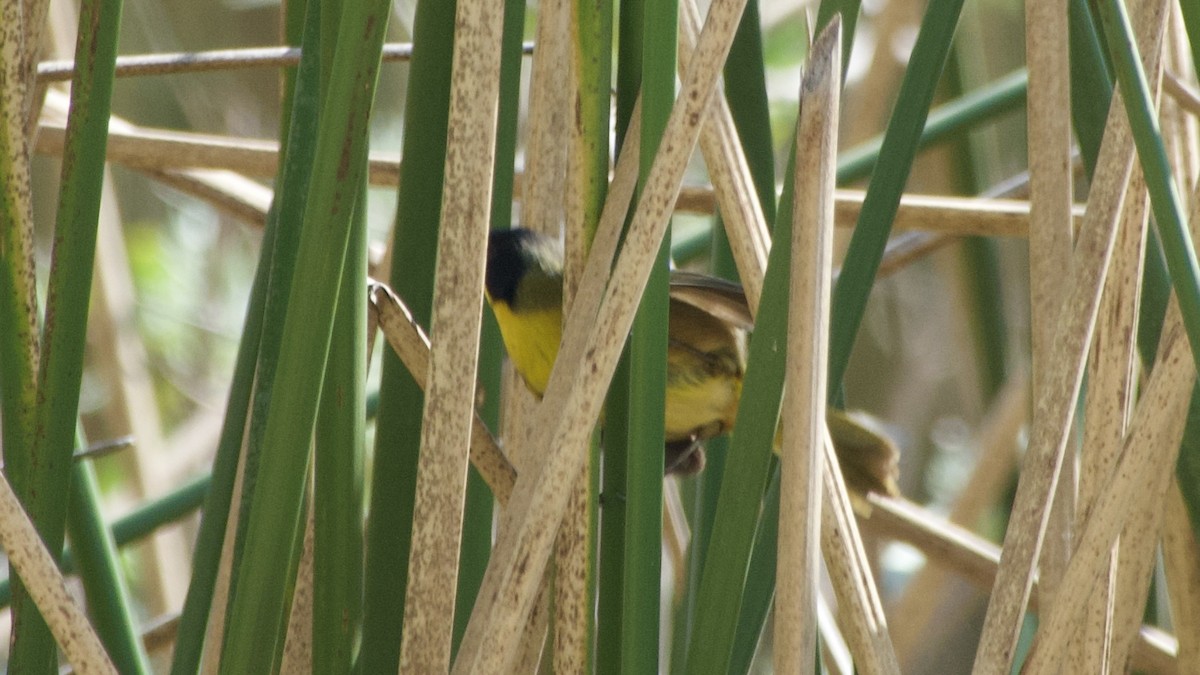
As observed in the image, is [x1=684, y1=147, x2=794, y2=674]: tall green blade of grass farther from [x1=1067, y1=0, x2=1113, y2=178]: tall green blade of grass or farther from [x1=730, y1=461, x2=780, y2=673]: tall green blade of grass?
[x1=1067, y1=0, x2=1113, y2=178]: tall green blade of grass

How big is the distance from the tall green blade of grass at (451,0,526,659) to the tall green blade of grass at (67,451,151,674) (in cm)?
25

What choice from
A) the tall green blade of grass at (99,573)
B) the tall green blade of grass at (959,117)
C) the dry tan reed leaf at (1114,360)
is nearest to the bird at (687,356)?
the tall green blade of grass at (959,117)

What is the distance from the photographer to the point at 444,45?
92cm

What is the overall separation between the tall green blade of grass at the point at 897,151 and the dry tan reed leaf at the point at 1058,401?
136 mm

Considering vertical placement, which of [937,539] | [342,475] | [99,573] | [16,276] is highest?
[16,276]

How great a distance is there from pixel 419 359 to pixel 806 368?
0.34m

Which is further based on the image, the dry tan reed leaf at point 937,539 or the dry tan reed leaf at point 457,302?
the dry tan reed leaf at point 937,539

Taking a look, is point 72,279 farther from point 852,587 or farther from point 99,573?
point 852,587

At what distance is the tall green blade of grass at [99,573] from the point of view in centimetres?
99

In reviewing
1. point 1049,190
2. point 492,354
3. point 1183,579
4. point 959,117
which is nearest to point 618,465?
point 492,354

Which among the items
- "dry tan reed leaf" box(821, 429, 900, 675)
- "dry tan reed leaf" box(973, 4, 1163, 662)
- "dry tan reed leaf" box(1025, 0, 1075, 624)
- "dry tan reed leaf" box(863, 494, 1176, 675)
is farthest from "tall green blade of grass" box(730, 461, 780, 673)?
"dry tan reed leaf" box(863, 494, 1176, 675)

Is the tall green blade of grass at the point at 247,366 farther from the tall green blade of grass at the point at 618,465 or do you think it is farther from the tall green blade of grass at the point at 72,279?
the tall green blade of grass at the point at 618,465

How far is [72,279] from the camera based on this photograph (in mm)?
891

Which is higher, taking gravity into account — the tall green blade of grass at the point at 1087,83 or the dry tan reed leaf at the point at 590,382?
the tall green blade of grass at the point at 1087,83
